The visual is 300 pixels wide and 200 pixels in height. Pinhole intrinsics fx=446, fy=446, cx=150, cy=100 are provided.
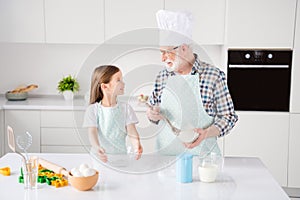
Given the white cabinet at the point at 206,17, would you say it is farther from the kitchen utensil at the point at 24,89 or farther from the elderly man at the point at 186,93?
the elderly man at the point at 186,93

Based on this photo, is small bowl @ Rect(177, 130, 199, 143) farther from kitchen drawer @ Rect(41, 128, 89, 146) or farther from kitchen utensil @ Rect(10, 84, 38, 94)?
kitchen utensil @ Rect(10, 84, 38, 94)

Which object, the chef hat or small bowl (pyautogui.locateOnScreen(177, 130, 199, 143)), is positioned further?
the chef hat

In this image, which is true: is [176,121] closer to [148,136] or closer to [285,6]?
[148,136]

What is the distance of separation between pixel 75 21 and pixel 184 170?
89.3 inches

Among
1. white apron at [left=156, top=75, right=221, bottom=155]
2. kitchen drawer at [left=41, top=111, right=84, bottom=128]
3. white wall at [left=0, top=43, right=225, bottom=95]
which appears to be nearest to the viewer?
white apron at [left=156, top=75, right=221, bottom=155]

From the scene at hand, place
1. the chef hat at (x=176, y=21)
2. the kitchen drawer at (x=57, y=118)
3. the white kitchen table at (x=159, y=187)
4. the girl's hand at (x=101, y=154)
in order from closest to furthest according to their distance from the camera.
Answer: the white kitchen table at (x=159, y=187) < the girl's hand at (x=101, y=154) < the chef hat at (x=176, y=21) < the kitchen drawer at (x=57, y=118)

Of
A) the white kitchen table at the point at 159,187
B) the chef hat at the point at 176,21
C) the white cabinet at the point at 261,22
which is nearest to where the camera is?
the white kitchen table at the point at 159,187

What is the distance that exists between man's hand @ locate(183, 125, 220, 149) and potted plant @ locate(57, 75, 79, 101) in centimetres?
205

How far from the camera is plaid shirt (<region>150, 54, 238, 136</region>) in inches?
82.1

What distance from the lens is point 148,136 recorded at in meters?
1.72

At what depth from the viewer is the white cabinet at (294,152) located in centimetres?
346

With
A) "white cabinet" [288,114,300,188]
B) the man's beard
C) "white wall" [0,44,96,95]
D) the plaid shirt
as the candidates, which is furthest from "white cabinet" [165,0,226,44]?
the man's beard

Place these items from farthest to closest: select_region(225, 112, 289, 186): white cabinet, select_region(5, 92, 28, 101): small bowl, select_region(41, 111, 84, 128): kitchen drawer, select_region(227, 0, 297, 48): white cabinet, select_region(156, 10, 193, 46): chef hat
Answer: select_region(5, 92, 28, 101): small bowl
select_region(41, 111, 84, 128): kitchen drawer
select_region(225, 112, 289, 186): white cabinet
select_region(227, 0, 297, 48): white cabinet
select_region(156, 10, 193, 46): chef hat

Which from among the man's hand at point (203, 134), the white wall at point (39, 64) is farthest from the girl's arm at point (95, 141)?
the white wall at point (39, 64)
